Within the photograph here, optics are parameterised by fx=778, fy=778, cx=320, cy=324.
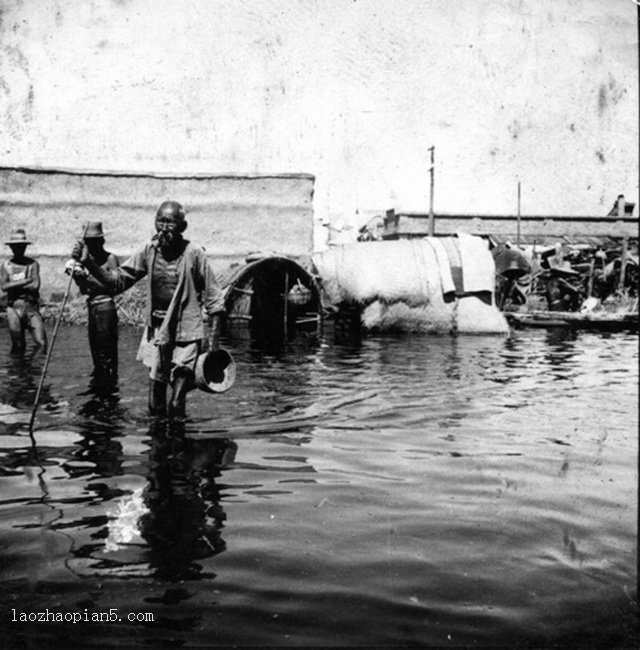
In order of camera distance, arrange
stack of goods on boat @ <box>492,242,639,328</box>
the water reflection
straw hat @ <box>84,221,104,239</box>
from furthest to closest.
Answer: stack of goods on boat @ <box>492,242,639,328</box>, straw hat @ <box>84,221,104,239</box>, the water reflection

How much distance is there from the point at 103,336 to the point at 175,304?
2.89 m

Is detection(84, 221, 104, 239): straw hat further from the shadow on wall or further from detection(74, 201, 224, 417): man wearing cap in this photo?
the shadow on wall

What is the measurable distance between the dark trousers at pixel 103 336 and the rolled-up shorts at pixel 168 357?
2454mm

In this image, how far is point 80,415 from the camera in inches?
259

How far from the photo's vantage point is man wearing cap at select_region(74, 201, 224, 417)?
5859mm

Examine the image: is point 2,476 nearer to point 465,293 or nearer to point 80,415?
point 80,415

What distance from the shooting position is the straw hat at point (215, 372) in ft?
19.5

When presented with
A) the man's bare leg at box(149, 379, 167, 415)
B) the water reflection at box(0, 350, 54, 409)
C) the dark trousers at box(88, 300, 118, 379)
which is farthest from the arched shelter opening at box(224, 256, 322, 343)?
the man's bare leg at box(149, 379, 167, 415)

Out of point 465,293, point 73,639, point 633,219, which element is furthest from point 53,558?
point 633,219

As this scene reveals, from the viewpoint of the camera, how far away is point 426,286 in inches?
612

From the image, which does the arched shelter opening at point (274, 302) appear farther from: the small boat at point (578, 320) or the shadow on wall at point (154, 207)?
the small boat at point (578, 320)

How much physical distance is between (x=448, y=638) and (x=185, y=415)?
4201 millimetres

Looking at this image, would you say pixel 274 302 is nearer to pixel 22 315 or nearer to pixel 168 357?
pixel 22 315

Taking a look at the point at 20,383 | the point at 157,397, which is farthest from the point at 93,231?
the point at 157,397
